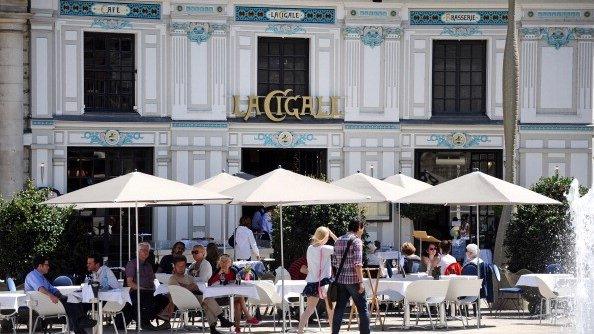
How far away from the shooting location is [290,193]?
24.9 meters

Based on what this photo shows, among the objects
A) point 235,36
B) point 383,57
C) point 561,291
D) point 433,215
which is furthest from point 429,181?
point 561,291

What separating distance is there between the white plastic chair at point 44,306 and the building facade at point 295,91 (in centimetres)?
1371

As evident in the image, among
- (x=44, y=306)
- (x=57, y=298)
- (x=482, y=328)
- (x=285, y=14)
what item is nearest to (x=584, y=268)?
(x=482, y=328)

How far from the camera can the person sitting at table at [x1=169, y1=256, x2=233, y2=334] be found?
24.0 meters

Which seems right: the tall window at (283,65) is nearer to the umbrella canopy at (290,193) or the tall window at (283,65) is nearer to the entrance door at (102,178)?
the entrance door at (102,178)

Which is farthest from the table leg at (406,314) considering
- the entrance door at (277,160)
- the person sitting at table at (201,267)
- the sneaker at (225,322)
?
the entrance door at (277,160)

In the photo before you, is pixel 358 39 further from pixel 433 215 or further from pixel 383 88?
pixel 433 215

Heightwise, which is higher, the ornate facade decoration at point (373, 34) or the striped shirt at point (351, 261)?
the ornate facade decoration at point (373, 34)

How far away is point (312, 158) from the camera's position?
39.1m

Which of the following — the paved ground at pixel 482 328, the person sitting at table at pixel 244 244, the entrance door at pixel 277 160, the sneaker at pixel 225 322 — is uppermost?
the entrance door at pixel 277 160

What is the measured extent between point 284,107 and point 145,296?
13.7 metres

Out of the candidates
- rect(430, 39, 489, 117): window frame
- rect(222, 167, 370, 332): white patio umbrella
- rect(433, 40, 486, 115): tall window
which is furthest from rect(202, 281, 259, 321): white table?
rect(433, 40, 486, 115): tall window

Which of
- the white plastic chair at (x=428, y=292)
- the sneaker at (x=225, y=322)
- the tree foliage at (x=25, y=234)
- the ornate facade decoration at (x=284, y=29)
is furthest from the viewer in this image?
the ornate facade decoration at (x=284, y=29)

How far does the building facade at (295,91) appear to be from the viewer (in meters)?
37.4
